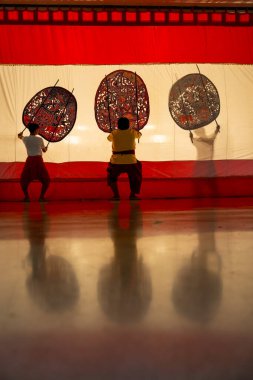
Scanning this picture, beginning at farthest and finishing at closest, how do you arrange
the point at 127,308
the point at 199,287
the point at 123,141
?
the point at 123,141 → the point at 199,287 → the point at 127,308

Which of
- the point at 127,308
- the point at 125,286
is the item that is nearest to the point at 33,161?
the point at 125,286

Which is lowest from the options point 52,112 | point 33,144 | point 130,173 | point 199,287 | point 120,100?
point 199,287

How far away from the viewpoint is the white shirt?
6180 mm

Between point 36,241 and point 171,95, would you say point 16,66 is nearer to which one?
point 171,95

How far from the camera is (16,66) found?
6566 millimetres

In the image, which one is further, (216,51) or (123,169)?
(216,51)

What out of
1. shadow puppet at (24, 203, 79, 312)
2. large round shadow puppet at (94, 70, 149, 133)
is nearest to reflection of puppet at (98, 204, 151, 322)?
shadow puppet at (24, 203, 79, 312)

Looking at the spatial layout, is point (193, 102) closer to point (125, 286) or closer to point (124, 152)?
point (124, 152)

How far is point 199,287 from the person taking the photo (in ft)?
5.43

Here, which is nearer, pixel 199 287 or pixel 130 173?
pixel 199 287

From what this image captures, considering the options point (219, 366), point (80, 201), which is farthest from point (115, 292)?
point (80, 201)

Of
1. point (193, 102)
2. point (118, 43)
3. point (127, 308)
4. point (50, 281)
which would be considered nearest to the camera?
point (127, 308)

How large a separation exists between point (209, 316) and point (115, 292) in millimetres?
362

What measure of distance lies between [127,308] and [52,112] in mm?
5477
